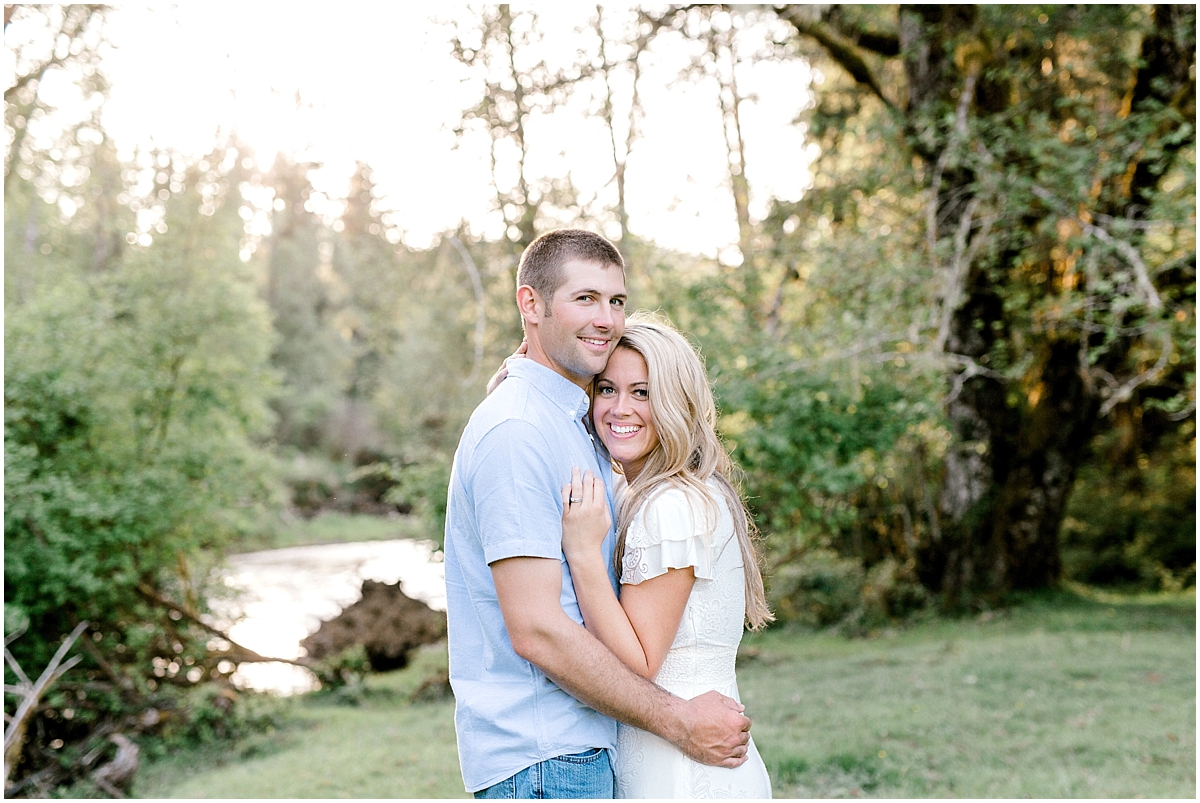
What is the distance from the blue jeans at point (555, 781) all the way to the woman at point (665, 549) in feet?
0.57

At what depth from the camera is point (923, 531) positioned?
11102 millimetres

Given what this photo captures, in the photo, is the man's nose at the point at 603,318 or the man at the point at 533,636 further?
the man's nose at the point at 603,318

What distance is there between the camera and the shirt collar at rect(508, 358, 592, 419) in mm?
2393

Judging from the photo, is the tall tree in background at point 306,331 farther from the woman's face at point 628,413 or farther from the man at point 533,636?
the man at point 533,636

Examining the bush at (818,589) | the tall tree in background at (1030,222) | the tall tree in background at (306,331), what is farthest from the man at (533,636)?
the tall tree in background at (306,331)

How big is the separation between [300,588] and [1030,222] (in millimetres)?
12960

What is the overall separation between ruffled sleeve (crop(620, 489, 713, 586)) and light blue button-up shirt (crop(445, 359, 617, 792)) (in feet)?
0.34

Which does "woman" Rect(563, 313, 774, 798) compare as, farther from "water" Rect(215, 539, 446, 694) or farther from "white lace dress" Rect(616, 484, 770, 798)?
"water" Rect(215, 539, 446, 694)

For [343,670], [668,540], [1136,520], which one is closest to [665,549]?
[668,540]

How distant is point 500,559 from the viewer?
213cm

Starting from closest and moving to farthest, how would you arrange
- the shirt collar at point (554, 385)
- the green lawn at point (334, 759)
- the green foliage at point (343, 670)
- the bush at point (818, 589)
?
the shirt collar at point (554, 385)
the green lawn at point (334, 759)
the green foliage at point (343, 670)
the bush at point (818, 589)

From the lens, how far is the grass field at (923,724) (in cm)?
550

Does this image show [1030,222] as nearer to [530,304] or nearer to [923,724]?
[923,724]

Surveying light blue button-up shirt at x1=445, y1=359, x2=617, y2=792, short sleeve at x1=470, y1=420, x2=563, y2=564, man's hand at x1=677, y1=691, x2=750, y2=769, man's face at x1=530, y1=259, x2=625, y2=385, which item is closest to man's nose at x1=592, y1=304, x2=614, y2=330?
man's face at x1=530, y1=259, x2=625, y2=385
